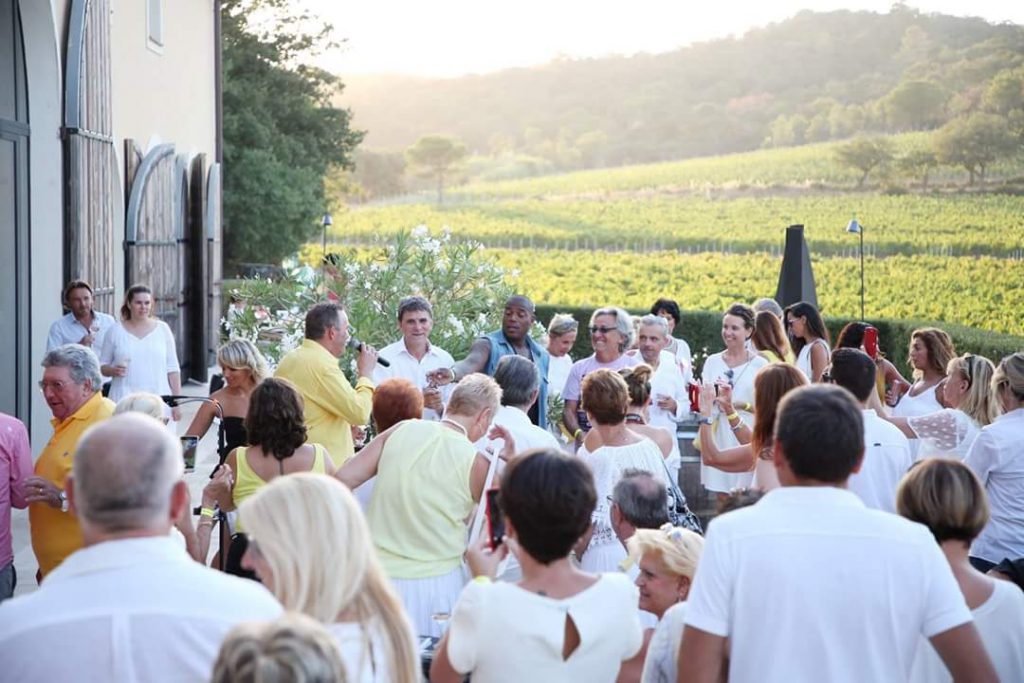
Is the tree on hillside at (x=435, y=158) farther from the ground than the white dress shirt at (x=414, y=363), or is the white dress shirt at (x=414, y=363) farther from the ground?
the tree on hillside at (x=435, y=158)

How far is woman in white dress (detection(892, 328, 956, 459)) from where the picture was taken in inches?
266

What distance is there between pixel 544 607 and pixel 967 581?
1322 mm

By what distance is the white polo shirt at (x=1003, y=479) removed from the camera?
16.5 ft

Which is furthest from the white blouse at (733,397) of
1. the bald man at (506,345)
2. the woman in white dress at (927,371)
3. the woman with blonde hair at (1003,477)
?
the woman with blonde hair at (1003,477)

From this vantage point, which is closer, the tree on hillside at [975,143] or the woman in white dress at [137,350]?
the woman in white dress at [137,350]

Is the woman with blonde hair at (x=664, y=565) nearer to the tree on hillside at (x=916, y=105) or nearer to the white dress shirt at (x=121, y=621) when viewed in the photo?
the white dress shirt at (x=121, y=621)

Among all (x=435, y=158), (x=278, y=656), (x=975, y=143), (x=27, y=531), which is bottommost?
(x=27, y=531)

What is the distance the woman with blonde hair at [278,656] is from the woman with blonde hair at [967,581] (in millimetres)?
2128

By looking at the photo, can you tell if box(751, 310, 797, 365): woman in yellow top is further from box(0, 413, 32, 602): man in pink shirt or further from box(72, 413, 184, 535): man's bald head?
box(72, 413, 184, 535): man's bald head

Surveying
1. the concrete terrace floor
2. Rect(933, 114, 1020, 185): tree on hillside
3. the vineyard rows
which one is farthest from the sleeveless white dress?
Rect(933, 114, 1020, 185): tree on hillside

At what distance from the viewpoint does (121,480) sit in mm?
2449

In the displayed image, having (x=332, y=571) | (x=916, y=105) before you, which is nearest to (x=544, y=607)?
(x=332, y=571)

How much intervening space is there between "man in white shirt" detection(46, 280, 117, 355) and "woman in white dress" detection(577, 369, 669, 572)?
469 centimetres

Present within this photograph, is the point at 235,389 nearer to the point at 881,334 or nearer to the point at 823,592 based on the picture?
the point at 823,592
